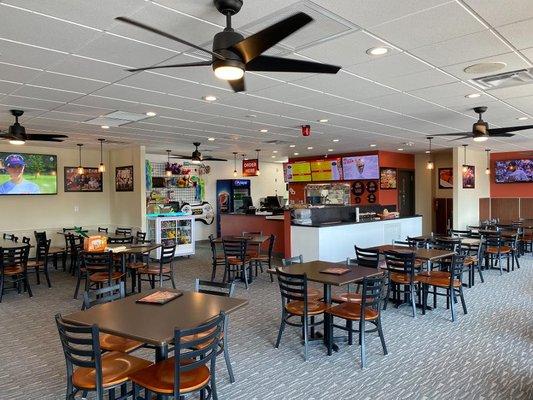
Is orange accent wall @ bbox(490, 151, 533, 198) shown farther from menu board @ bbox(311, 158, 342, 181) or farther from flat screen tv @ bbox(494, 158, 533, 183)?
menu board @ bbox(311, 158, 342, 181)

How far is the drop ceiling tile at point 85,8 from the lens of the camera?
2734 millimetres

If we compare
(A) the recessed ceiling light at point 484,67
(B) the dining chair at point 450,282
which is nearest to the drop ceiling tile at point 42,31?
(A) the recessed ceiling light at point 484,67

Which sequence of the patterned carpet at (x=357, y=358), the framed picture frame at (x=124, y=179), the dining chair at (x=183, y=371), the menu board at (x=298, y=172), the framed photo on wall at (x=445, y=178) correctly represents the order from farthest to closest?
the menu board at (x=298, y=172), the framed photo on wall at (x=445, y=178), the framed picture frame at (x=124, y=179), the patterned carpet at (x=357, y=358), the dining chair at (x=183, y=371)

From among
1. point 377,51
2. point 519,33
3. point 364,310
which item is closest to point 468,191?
point 364,310

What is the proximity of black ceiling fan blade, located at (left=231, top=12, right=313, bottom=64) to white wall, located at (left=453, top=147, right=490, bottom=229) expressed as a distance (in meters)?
10.9

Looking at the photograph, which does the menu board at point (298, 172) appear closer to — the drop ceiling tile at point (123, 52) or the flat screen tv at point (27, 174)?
the flat screen tv at point (27, 174)

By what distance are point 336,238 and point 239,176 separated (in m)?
7.83

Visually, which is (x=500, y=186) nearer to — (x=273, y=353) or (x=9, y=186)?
(x=273, y=353)

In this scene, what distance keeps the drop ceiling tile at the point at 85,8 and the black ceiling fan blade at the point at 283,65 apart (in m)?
0.86

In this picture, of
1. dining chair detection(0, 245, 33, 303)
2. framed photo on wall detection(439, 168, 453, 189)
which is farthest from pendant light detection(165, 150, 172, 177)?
framed photo on wall detection(439, 168, 453, 189)

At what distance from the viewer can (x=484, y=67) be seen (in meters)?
4.27

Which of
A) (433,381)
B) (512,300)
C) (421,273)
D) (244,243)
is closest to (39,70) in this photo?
(244,243)

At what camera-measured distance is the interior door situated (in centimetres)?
1360

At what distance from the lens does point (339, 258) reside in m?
8.59
